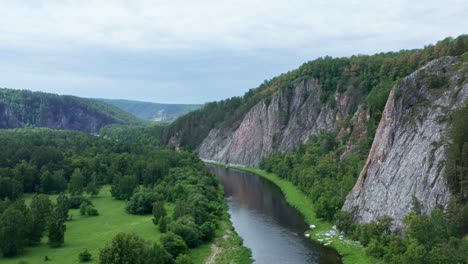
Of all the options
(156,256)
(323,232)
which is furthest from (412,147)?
(156,256)

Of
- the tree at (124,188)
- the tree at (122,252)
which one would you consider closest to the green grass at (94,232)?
the tree at (124,188)

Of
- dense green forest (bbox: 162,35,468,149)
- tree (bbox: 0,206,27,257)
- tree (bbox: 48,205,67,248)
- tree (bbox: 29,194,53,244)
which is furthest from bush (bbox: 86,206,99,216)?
dense green forest (bbox: 162,35,468,149)

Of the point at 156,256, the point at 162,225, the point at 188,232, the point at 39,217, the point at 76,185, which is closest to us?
the point at 156,256

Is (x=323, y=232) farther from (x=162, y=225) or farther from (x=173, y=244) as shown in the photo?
(x=173, y=244)

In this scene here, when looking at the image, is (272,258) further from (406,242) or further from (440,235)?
(440,235)

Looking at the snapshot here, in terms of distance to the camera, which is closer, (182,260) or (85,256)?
(182,260)

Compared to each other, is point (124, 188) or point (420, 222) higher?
point (420, 222)

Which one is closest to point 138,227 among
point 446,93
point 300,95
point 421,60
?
point 446,93

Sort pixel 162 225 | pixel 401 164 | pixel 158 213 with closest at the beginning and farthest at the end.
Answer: pixel 401 164 → pixel 162 225 → pixel 158 213
